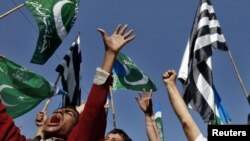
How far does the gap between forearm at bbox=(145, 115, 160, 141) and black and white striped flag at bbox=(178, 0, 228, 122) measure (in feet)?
10.2

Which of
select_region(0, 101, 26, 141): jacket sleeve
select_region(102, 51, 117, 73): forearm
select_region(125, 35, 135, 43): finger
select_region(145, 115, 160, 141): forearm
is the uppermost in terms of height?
select_region(125, 35, 135, 43): finger

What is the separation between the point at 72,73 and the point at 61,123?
Result: 26.4ft

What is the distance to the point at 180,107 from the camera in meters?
4.08

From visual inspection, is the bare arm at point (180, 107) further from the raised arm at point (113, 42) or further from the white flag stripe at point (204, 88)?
the white flag stripe at point (204, 88)

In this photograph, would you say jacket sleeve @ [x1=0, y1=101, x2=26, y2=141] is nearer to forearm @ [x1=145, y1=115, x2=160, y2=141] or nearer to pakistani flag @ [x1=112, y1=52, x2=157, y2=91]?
forearm @ [x1=145, y1=115, x2=160, y2=141]

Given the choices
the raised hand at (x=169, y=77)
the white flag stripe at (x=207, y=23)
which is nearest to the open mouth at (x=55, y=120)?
the raised hand at (x=169, y=77)

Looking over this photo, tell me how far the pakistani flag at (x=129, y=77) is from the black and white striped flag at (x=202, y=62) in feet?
5.95

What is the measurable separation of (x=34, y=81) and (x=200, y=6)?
473 centimetres

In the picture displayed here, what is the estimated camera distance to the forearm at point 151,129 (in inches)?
250

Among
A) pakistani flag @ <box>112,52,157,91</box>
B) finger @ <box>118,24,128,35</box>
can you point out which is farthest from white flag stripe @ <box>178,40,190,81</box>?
finger @ <box>118,24,128,35</box>

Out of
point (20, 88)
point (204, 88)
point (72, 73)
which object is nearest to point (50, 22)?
point (72, 73)

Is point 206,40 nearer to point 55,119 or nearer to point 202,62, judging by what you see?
point 202,62

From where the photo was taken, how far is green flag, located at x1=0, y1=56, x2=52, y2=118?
377 inches

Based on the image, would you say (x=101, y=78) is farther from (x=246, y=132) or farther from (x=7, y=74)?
(x=7, y=74)
